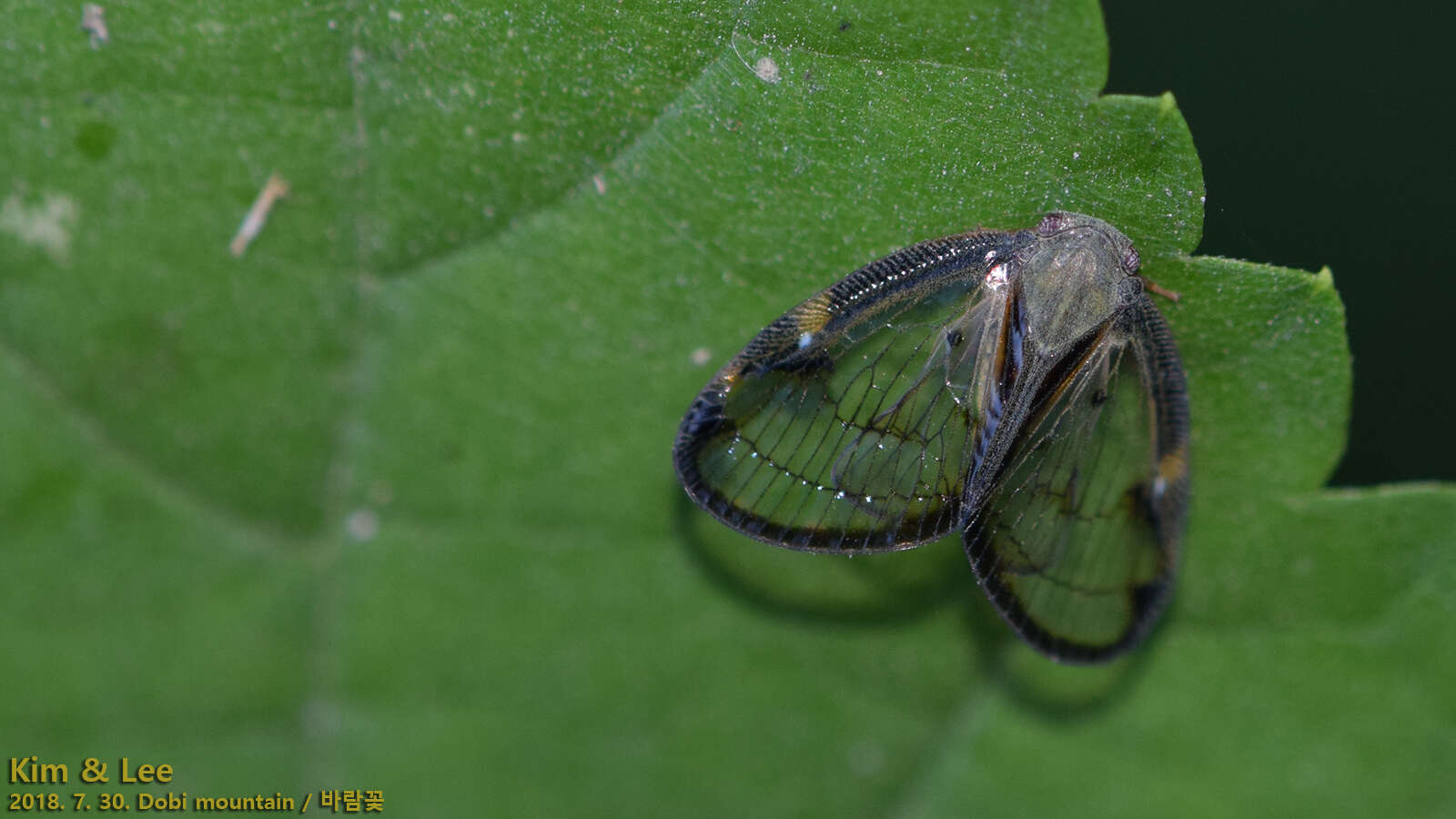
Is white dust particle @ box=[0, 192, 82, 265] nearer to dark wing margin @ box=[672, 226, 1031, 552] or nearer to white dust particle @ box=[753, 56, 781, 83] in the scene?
dark wing margin @ box=[672, 226, 1031, 552]

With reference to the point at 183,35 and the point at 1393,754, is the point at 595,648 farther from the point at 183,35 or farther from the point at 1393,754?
the point at 1393,754

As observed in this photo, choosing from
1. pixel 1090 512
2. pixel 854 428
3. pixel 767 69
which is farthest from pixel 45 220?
pixel 1090 512

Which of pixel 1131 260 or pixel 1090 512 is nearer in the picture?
pixel 1131 260

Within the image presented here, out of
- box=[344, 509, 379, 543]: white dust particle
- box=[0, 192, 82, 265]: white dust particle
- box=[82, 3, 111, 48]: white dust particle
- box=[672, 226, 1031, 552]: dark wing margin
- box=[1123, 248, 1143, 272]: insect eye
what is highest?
box=[82, 3, 111, 48]: white dust particle

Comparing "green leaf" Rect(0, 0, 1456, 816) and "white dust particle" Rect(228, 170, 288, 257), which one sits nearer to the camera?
"green leaf" Rect(0, 0, 1456, 816)

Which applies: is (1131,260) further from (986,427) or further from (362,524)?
(362,524)

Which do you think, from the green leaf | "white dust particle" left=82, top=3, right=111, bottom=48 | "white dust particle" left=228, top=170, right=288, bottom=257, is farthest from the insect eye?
"white dust particle" left=82, top=3, right=111, bottom=48

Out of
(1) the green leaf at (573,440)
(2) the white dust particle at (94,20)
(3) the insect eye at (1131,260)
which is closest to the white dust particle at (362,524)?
(1) the green leaf at (573,440)
